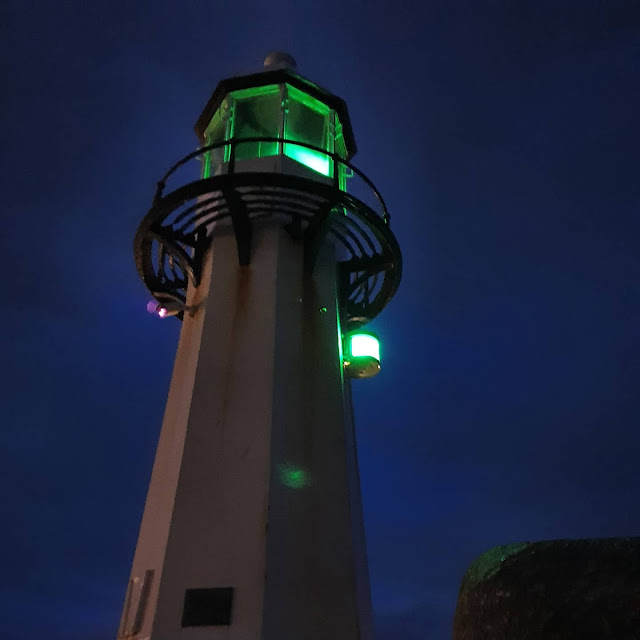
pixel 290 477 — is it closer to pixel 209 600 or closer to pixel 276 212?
pixel 209 600

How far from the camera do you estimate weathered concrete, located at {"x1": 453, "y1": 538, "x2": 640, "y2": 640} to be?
1.72 metres

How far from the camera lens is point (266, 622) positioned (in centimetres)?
575

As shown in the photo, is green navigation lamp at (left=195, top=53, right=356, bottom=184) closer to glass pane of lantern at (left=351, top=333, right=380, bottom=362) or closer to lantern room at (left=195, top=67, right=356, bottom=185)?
lantern room at (left=195, top=67, right=356, bottom=185)

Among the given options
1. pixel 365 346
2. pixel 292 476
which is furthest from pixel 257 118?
pixel 292 476

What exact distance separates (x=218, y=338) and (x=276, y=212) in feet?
8.09

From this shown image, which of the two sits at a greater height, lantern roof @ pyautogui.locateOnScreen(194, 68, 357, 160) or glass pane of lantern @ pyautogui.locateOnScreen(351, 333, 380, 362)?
lantern roof @ pyautogui.locateOnScreen(194, 68, 357, 160)

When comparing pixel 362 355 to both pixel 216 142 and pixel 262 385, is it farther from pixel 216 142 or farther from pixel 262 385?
pixel 216 142

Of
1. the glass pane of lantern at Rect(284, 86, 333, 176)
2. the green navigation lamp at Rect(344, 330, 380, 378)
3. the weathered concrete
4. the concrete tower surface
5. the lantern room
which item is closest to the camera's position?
the weathered concrete

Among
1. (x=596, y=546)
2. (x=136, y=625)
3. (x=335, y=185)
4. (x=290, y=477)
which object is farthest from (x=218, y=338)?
(x=596, y=546)

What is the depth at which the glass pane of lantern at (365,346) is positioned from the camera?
9.06 m

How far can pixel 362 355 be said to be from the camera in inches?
356

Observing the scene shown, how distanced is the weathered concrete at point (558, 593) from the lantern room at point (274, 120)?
877cm

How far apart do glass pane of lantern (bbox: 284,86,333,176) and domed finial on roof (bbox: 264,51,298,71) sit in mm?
626

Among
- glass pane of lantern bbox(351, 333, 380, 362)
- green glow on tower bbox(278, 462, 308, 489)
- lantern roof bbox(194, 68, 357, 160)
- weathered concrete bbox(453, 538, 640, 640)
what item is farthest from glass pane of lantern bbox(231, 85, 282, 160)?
weathered concrete bbox(453, 538, 640, 640)
